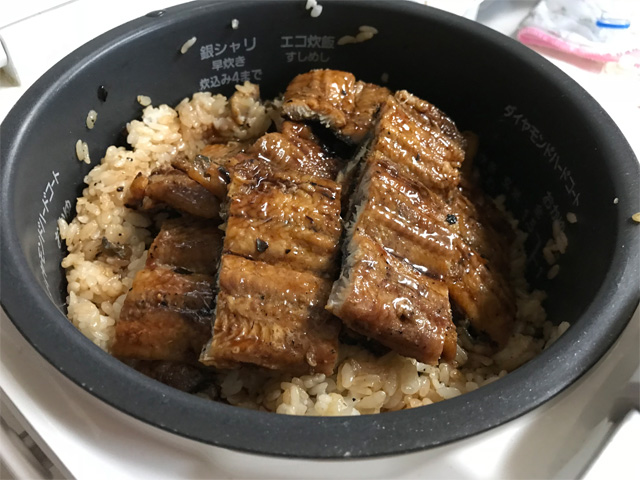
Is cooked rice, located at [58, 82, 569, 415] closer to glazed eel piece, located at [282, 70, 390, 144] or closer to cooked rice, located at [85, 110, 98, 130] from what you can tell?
cooked rice, located at [85, 110, 98, 130]

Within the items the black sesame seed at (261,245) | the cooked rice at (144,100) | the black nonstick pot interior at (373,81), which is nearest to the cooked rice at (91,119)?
the black nonstick pot interior at (373,81)

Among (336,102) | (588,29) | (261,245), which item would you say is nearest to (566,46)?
(588,29)

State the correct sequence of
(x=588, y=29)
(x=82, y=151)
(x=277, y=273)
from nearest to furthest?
(x=277, y=273) < (x=82, y=151) < (x=588, y=29)

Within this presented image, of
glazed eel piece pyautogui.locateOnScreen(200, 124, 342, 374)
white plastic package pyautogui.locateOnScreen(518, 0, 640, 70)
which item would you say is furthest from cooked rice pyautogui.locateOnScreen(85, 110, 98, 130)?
white plastic package pyautogui.locateOnScreen(518, 0, 640, 70)

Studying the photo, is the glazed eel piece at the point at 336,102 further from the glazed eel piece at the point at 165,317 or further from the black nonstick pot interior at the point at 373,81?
the glazed eel piece at the point at 165,317

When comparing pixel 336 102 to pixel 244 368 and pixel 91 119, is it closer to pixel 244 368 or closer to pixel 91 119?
pixel 91 119

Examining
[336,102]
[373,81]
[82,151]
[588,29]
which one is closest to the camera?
[82,151]
